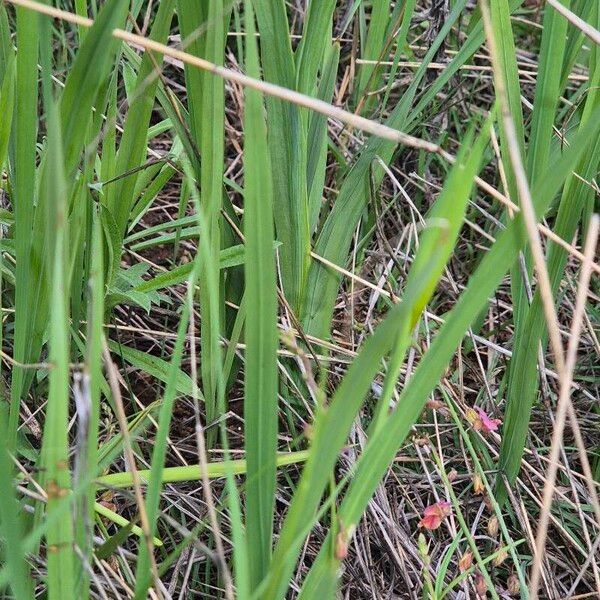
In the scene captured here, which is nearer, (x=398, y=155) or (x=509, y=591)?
(x=509, y=591)

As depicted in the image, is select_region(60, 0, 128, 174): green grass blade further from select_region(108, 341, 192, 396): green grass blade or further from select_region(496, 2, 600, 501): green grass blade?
select_region(496, 2, 600, 501): green grass blade

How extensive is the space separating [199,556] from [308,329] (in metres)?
0.32

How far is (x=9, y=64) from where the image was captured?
85 centimetres

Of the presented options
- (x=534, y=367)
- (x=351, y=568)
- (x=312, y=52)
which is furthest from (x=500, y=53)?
(x=351, y=568)

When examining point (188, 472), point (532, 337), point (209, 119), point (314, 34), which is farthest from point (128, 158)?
point (532, 337)

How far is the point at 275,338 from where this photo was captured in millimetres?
643

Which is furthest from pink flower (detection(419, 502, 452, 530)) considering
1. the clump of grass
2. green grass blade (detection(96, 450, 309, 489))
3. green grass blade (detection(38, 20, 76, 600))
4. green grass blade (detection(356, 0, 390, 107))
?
green grass blade (detection(356, 0, 390, 107))

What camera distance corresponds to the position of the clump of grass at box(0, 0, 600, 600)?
1.95 feet

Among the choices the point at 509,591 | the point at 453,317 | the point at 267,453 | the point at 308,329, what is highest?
the point at 453,317

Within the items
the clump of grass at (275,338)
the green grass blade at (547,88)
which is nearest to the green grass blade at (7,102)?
the clump of grass at (275,338)

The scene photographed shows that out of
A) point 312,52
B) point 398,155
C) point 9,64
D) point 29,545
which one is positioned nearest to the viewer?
point 29,545

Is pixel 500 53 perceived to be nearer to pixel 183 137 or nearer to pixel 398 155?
pixel 183 137

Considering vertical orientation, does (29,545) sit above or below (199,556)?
above

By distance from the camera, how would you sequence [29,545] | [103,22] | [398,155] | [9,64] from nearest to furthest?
[29,545] < [103,22] < [9,64] < [398,155]
